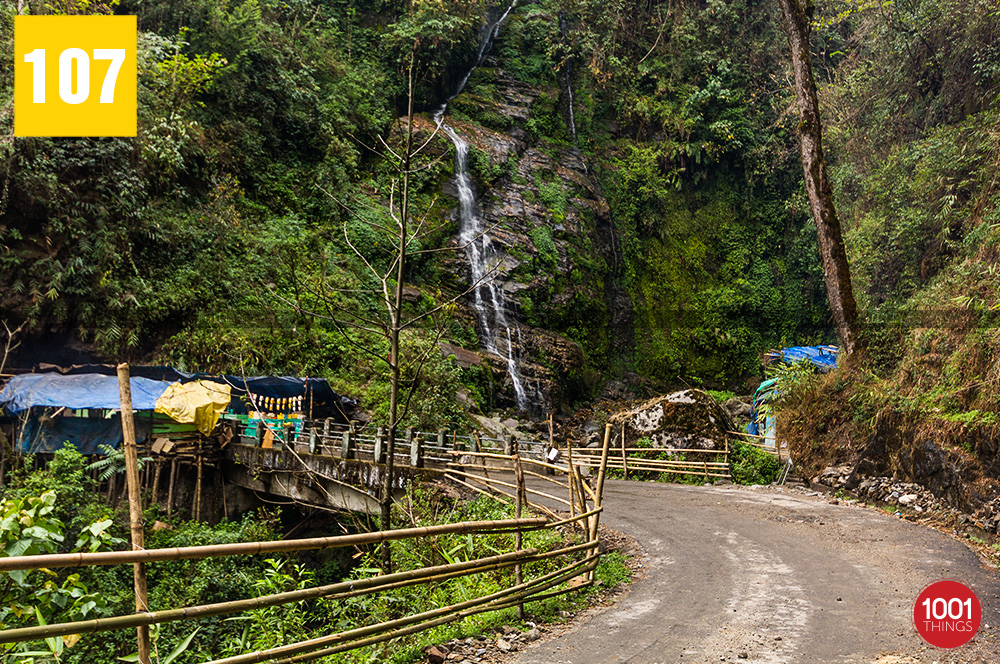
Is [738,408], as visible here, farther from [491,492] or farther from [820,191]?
[491,492]

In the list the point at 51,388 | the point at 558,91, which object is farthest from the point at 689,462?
the point at 558,91

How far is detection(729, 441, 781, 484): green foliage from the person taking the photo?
14352 millimetres

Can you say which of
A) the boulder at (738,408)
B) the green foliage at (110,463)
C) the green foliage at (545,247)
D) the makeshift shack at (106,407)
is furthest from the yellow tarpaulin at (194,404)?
the boulder at (738,408)

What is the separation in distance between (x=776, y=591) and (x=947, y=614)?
55.4 inches

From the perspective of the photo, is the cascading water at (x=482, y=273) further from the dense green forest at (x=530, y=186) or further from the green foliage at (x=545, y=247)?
the green foliage at (x=545, y=247)

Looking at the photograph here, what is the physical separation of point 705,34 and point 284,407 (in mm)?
26939

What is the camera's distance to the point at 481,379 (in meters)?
19.6

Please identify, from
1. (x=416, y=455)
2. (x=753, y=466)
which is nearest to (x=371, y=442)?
(x=416, y=455)

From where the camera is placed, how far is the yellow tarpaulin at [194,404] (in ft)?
41.8

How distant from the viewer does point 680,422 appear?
15.9 meters

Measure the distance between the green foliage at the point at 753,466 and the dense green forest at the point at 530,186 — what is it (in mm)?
3383

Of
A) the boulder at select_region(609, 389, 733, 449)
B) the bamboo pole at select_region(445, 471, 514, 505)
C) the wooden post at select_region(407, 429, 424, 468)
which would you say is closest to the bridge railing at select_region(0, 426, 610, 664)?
the bamboo pole at select_region(445, 471, 514, 505)

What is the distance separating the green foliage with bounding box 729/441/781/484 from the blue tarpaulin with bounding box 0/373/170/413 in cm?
1334

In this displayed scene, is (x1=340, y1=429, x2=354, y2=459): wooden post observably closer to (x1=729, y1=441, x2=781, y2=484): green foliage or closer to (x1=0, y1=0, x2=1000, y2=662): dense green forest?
(x1=0, y1=0, x2=1000, y2=662): dense green forest
